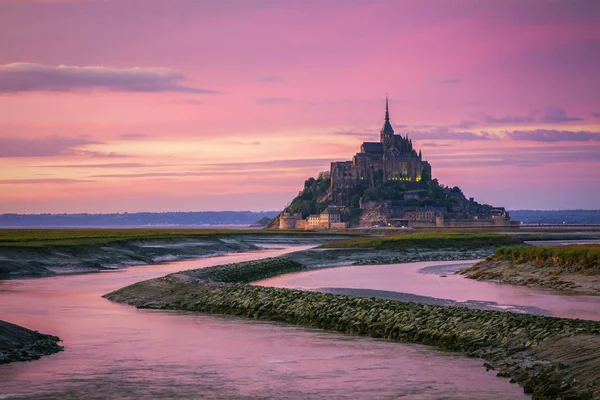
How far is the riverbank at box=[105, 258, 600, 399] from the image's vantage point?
1862 centimetres

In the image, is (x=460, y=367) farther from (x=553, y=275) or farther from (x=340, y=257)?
(x=340, y=257)

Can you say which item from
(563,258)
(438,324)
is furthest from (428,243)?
(438,324)

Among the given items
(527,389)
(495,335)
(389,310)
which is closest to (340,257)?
(389,310)

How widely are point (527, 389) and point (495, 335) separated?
4570mm

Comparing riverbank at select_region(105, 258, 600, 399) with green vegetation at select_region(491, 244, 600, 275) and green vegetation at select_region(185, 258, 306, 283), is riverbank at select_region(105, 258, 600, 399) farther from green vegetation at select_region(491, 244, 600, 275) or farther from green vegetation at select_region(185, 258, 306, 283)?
green vegetation at select_region(491, 244, 600, 275)

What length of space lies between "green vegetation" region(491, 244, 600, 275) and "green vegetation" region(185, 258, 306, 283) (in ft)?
50.7

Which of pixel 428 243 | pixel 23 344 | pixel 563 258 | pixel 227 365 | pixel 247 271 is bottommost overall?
pixel 227 365

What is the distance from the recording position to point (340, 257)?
238ft

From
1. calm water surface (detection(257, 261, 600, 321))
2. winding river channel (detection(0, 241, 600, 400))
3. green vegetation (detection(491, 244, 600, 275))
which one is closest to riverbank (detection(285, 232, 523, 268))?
calm water surface (detection(257, 261, 600, 321))

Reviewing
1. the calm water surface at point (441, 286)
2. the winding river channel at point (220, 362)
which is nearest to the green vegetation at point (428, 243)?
the calm water surface at point (441, 286)

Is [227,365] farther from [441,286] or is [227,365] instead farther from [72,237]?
[72,237]

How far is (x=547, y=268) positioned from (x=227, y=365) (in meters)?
27.9

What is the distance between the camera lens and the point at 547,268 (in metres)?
45.1

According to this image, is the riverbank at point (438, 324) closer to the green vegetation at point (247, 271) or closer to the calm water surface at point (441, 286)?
the green vegetation at point (247, 271)
